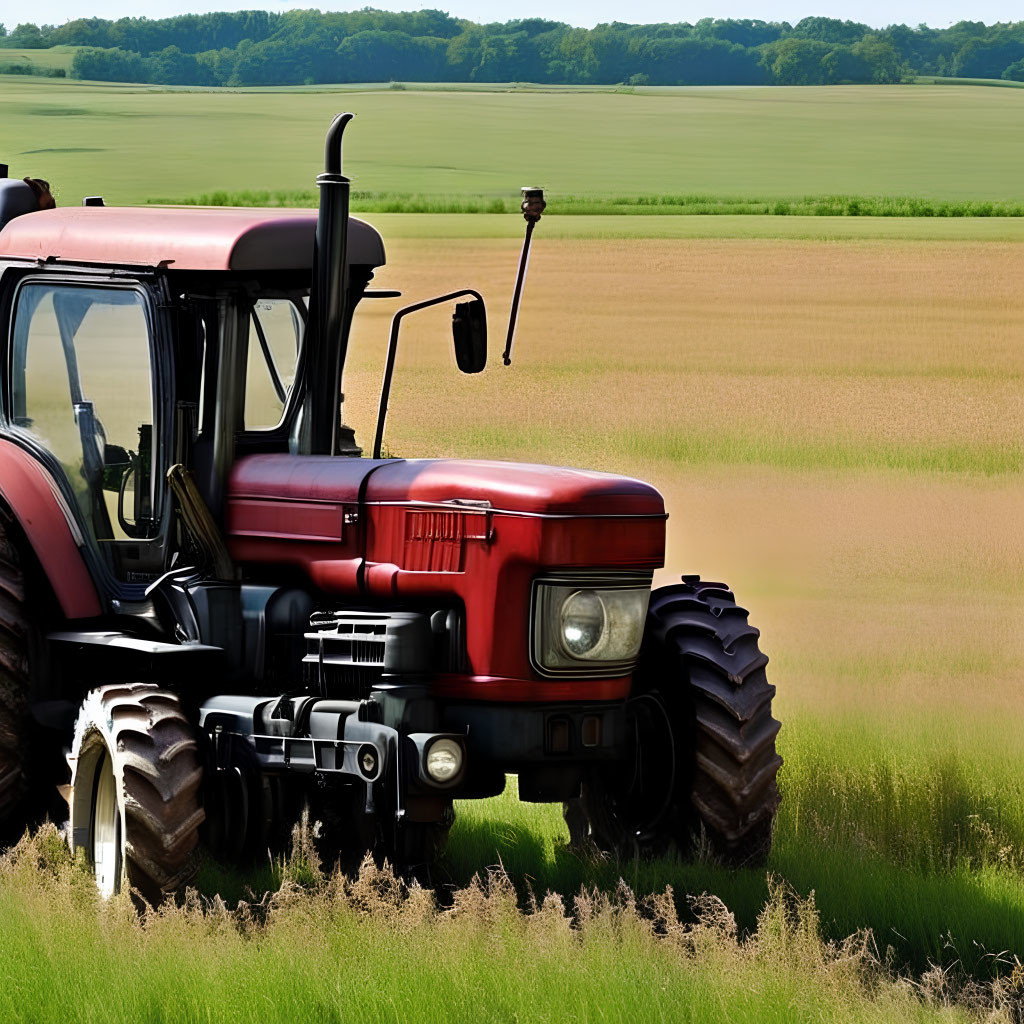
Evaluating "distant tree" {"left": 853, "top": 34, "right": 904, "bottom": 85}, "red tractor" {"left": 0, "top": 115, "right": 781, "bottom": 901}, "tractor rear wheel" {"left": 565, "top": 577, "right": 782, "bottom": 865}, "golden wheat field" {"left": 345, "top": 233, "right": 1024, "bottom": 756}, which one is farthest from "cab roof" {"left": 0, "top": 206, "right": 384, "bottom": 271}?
"distant tree" {"left": 853, "top": 34, "right": 904, "bottom": 85}

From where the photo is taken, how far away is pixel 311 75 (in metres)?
141

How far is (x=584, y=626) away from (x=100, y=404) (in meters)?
2.09

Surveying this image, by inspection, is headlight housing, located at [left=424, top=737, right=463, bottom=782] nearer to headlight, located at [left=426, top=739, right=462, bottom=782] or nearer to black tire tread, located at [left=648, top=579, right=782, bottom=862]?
headlight, located at [left=426, top=739, right=462, bottom=782]

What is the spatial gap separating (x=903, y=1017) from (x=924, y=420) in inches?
753

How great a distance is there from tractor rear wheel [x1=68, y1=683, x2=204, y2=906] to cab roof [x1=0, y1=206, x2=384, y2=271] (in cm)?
155

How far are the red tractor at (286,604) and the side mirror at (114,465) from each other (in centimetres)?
1

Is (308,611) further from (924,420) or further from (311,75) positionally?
(311,75)

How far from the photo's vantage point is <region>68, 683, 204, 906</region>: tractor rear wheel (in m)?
6.26

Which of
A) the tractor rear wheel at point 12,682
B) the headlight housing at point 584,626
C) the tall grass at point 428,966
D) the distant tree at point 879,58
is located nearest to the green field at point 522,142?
the distant tree at point 879,58

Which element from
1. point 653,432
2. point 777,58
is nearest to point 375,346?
point 653,432

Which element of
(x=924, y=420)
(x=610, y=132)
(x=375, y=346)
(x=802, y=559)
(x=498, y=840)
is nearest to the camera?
(x=498, y=840)

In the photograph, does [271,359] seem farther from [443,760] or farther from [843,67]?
[843,67]

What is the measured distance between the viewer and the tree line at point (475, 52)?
451 feet

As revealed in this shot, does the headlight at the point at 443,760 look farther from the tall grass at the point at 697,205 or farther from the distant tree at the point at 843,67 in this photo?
the distant tree at the point at 843,67
